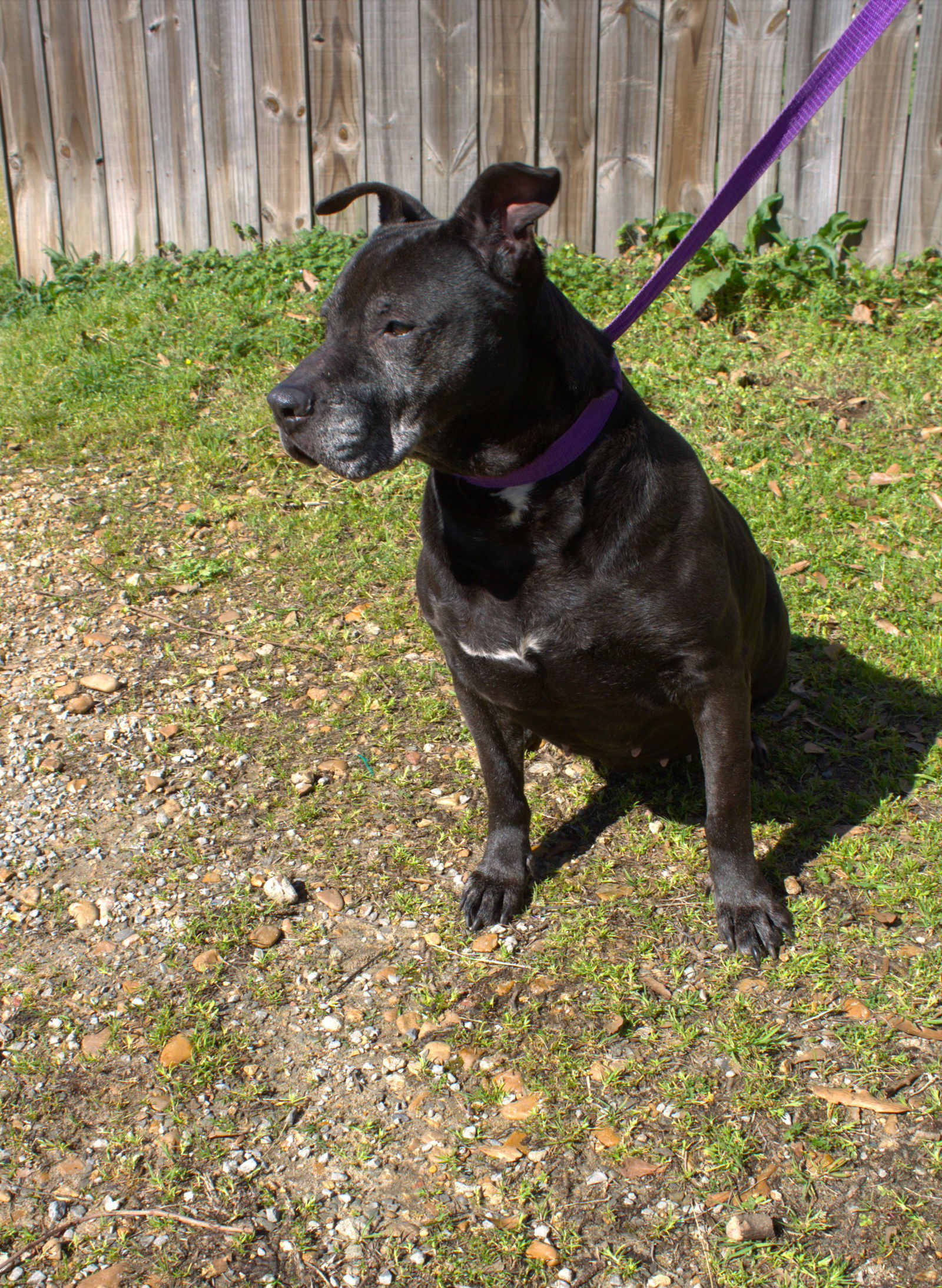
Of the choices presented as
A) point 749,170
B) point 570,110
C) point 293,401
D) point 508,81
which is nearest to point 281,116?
point 508,81

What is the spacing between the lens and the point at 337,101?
21.9ft

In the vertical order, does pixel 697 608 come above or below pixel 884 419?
above

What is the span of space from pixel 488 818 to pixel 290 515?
2472 mm

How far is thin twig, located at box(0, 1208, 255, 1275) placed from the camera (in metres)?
2.22

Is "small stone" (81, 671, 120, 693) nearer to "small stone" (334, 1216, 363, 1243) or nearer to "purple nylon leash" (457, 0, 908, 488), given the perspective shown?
"purple nylon leash" (457, 0, 908, 488)

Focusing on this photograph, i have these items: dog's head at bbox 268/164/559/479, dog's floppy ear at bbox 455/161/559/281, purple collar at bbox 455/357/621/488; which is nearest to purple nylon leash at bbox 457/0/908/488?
purple collar at bbox 455/357/621/488

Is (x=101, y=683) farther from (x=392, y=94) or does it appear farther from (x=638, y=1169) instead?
(x=392, y=94)

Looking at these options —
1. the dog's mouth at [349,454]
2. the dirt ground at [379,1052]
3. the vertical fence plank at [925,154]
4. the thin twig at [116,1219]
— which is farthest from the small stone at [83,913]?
the vertical fence plank at [925,154]

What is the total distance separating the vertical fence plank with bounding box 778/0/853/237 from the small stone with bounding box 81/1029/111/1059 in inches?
223

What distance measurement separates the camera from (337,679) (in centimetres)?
424

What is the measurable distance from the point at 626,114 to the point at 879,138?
1.45m

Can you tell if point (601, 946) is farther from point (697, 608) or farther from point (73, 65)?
point (73, 65)

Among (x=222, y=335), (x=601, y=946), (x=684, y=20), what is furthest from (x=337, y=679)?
(x=684, y=20)

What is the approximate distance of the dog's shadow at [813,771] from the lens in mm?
3400
